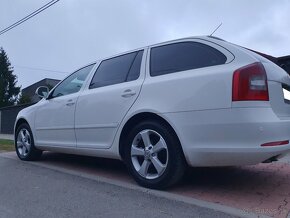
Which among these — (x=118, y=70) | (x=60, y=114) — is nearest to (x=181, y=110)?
(x=118, y=70)

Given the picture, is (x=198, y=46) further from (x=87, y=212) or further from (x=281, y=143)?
(x=87, y=212)

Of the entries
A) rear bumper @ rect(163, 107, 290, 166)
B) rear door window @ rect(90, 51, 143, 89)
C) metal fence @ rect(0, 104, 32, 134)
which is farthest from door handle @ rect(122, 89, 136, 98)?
metal fence @ rect(0, 104, 32, 134)

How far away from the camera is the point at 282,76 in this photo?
3844 mm

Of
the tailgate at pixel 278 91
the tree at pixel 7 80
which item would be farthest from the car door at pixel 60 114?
the tree at pixel 7 80

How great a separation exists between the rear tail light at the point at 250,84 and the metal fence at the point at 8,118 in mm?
17552

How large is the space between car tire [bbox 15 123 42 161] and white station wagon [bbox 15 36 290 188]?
131cm

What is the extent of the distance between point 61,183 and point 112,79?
1.44 m

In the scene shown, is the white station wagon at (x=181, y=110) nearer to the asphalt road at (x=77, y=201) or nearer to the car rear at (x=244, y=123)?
the car rear at (x=244, y=123)

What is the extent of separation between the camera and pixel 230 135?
11.3 feet

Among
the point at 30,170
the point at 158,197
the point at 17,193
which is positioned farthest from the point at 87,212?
the point at 30,170

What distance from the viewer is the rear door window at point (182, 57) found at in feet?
12.4

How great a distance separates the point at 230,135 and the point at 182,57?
Answer: 1.07 m

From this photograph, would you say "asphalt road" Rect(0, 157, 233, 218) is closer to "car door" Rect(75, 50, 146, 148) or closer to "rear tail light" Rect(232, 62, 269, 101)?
"car door" Rect(75, 50, 146, 148)

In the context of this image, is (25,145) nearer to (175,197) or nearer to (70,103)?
(70,103)
